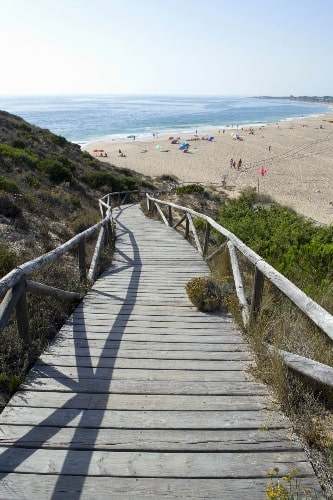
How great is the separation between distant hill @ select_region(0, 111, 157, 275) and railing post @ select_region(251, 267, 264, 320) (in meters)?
3.38

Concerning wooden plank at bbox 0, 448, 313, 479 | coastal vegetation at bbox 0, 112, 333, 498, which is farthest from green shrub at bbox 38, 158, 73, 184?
wooden plank at bbox 0, 448, 313, 479

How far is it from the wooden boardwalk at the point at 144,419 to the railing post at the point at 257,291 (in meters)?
0.36

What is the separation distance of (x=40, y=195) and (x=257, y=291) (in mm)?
9447

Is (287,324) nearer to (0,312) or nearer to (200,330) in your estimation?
(200,330)

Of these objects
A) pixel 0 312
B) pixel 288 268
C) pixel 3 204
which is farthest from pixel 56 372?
pixel 3 204

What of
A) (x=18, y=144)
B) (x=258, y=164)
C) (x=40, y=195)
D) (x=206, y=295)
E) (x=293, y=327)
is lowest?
(x=258, y=164)

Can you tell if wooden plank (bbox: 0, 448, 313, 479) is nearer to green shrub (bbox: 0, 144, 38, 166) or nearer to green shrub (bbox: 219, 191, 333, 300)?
green shrub (bbox: 219, 191, 333, 300)

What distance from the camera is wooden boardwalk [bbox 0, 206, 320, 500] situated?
229cm

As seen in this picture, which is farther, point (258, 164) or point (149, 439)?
point (258, 164)

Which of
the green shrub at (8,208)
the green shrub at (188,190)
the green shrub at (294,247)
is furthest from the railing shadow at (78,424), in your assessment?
the green shrub at (188,190)

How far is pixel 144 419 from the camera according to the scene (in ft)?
9.27

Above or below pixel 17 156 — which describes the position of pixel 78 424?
A: below

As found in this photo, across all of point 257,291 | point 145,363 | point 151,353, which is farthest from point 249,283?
point 145,363

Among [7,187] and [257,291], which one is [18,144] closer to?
[7,187]
